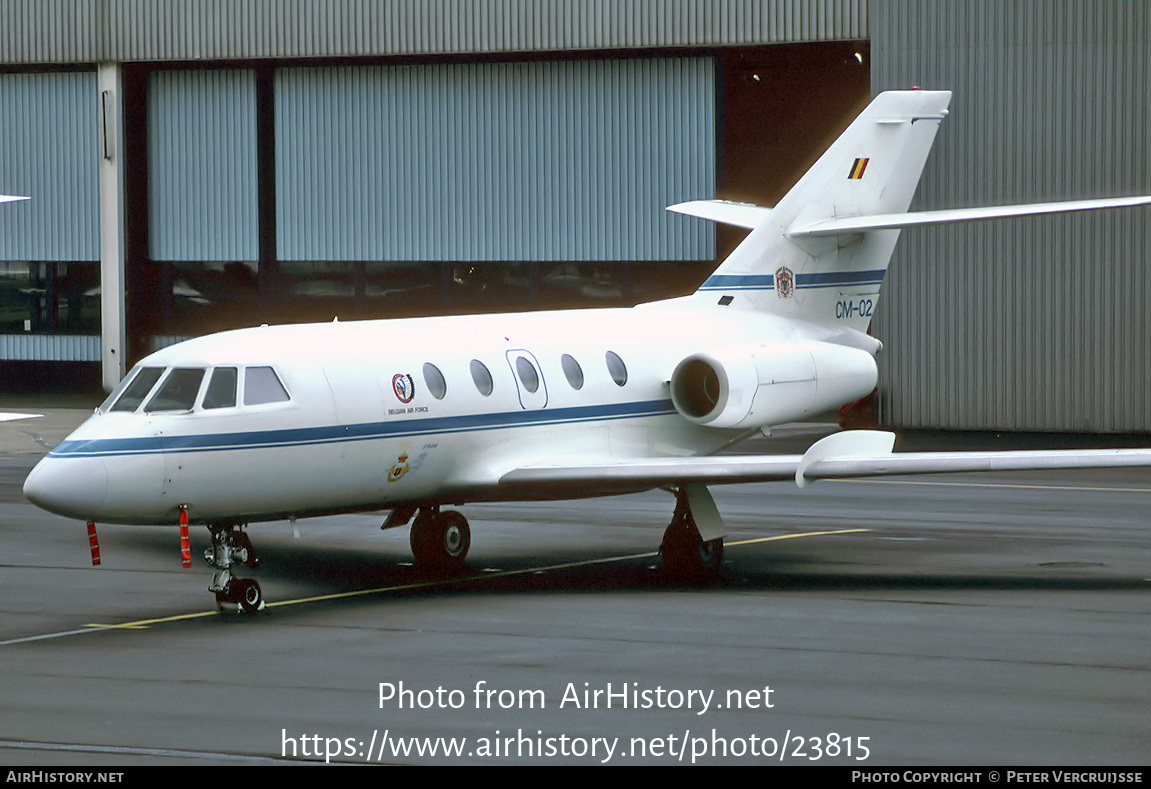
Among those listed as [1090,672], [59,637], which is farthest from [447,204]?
[1090,672]

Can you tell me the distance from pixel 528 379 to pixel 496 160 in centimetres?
2018

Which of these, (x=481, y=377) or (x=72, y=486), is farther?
(x=481, y=377)

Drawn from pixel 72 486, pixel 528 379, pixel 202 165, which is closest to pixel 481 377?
pixel 528 379

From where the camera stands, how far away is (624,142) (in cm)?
A: 3841

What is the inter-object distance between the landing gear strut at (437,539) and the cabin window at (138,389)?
150 inches

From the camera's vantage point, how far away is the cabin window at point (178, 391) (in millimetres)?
16922

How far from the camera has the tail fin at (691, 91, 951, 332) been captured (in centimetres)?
2242

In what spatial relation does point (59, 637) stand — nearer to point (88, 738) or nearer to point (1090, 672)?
point (88, 738)

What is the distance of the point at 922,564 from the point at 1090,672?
237 inches

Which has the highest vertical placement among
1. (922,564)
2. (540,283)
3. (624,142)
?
(624,142)

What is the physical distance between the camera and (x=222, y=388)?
17188 millimetres

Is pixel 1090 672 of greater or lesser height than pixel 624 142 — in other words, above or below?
below

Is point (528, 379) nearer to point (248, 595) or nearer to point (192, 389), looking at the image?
point (192, 389)

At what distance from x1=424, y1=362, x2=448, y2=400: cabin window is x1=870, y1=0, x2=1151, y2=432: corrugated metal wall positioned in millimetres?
16205
